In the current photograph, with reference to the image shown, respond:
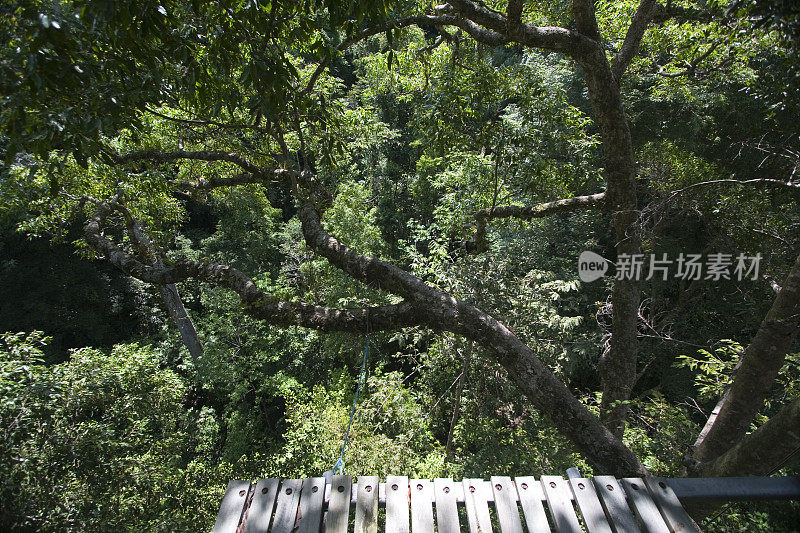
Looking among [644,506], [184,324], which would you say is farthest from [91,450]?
Answer: [184,324]

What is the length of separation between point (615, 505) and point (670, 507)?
0.72ft

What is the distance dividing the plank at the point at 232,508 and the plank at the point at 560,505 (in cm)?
122

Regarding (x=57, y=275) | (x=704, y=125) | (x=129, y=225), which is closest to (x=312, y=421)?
(x=129, y=225)

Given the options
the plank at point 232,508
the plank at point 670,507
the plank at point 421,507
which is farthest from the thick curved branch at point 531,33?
the plank at point 232,508

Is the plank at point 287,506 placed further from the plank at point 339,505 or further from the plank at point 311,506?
the plank at point 339,505

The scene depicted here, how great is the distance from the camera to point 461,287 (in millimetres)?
4562

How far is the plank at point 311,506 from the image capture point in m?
1.48

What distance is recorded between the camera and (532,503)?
1572 millimetres

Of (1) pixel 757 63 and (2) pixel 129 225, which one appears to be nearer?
(2) pixel 129 225

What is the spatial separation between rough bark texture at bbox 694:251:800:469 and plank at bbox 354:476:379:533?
6.83ft

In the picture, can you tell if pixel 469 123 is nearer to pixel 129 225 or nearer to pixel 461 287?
pixel 461 287

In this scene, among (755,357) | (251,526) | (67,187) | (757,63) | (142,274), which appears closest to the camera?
(251,526)

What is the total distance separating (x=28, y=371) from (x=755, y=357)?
6169mm

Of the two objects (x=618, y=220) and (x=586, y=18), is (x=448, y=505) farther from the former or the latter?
(x=586, y=18)
